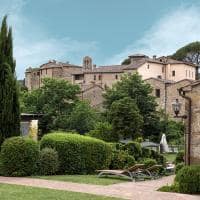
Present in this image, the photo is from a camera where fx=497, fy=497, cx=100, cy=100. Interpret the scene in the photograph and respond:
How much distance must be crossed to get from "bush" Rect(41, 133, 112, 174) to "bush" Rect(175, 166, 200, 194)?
767 cm

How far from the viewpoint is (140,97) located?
63.2m

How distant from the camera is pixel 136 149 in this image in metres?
27.4

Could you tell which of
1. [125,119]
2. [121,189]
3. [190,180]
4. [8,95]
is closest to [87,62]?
[125,119]

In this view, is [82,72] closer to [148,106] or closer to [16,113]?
[148,106]

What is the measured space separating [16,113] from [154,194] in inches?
401

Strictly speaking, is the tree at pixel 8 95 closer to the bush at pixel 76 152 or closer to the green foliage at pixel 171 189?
the bush at pixel 76 152

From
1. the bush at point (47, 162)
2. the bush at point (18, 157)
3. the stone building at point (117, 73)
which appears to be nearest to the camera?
the bush at point (18, 157)

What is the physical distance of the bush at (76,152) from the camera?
2248cm

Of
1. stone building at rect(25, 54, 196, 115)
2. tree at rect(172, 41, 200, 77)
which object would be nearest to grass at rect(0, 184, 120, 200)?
stone building at rect(25, 54, 196, 115)

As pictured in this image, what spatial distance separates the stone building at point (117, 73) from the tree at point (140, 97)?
1511 centimetres

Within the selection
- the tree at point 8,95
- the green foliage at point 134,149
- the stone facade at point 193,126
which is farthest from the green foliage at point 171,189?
the green foliage at point 134,149

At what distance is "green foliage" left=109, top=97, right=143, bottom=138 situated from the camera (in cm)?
5172

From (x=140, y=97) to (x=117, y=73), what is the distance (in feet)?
107

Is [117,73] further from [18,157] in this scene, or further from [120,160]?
[18,157]
